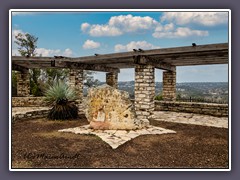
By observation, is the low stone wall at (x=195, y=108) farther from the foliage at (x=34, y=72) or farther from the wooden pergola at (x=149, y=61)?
the foliage at (x=34, y=72)

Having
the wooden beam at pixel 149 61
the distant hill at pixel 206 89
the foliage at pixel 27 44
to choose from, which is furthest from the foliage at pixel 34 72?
the wooden beam at pixel 149 61

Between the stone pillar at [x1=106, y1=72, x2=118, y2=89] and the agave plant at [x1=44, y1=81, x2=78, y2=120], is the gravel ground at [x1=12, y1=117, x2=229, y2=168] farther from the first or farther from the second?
the stone pillar at [x1=106, y1=72, x2=118, y2=89]

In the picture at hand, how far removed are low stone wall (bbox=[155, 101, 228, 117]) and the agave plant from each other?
498 cm

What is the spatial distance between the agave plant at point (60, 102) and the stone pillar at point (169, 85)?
18.9 feet

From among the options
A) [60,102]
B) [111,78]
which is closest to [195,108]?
[111,78]

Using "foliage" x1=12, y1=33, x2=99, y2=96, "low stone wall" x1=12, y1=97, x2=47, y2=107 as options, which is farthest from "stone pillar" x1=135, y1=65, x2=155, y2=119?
"foliage" x1=12, y1=33, x2=99, y2=96

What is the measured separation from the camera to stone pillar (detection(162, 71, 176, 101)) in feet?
39.4

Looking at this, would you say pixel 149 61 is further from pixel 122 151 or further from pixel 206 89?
pixel 122 151

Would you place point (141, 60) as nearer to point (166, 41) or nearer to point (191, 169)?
point (166, 41)

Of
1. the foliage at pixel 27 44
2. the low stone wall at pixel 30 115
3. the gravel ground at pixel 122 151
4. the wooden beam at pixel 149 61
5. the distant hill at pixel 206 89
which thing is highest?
the foliage at pixel 27 44

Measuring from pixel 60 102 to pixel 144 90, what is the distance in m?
3.52

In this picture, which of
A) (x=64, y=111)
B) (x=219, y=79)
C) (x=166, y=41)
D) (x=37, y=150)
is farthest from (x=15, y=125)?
(x=219, y=79)

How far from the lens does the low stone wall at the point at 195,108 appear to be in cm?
959

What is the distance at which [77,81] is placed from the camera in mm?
10898
